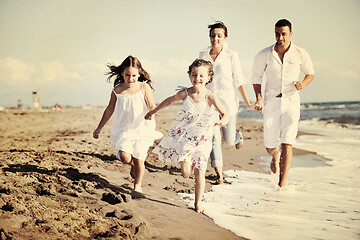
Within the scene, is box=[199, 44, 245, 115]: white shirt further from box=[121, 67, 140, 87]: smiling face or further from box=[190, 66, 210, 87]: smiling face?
box=[121, 67, 140, 87]: smiling face

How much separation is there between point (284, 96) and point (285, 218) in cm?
177

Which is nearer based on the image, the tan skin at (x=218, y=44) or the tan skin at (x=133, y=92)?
the tan skin at (x=133, y=92)

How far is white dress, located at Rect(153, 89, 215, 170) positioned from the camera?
3.78 meters

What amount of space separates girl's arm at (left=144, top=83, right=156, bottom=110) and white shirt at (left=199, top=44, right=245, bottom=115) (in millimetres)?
836

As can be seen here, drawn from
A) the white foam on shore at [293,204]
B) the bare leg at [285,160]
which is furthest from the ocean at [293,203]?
the bare leg at [285,160]

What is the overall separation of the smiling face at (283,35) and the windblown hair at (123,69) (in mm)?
1812

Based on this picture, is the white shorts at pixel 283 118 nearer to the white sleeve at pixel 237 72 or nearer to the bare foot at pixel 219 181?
the white sleeve at pixel 237 72

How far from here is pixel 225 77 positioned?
4.76 m

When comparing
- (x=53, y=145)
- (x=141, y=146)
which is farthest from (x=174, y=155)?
(x=53, y=145)

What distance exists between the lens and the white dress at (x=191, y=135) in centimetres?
378

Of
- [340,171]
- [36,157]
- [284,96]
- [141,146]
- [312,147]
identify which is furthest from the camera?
[312,147]

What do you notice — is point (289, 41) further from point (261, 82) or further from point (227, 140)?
point (227, 140)

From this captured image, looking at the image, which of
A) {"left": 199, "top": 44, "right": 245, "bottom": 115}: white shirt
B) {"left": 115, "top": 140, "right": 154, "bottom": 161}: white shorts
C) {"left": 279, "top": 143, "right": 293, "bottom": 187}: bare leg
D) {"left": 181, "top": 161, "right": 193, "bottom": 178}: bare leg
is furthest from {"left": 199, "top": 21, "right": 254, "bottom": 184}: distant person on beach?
{"left": 181, "top": 161, "right": 193, "bottom": 178}: bare leg

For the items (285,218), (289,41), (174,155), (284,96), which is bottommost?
(285,218)
